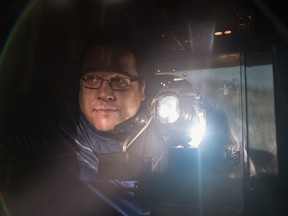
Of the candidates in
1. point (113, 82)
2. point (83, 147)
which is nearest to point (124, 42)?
point (113, 82)

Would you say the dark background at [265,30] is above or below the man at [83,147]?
above

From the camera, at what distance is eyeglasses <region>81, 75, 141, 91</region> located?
2.70 ft

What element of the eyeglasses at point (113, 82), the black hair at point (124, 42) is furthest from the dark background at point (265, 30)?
the eyeglasses at point (113, 82)

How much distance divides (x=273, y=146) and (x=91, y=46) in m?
0.72

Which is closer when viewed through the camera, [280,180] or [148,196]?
[148,196]

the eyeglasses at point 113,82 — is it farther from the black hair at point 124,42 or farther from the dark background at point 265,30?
the dark background at point 265,30

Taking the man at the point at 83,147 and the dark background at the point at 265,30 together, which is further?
the man at the point at 83,147

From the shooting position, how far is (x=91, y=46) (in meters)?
0.88

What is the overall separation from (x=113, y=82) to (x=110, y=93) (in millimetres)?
43

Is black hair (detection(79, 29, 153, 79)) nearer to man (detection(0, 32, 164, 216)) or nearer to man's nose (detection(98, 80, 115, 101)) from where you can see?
man (detection(0, 32, 164, 216))

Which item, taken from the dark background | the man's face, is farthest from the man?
the dark background

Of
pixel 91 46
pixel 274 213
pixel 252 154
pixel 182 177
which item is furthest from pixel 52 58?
pixel 274 213

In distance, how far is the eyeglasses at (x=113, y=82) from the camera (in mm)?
822

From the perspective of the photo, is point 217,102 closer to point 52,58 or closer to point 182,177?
point 182,177
